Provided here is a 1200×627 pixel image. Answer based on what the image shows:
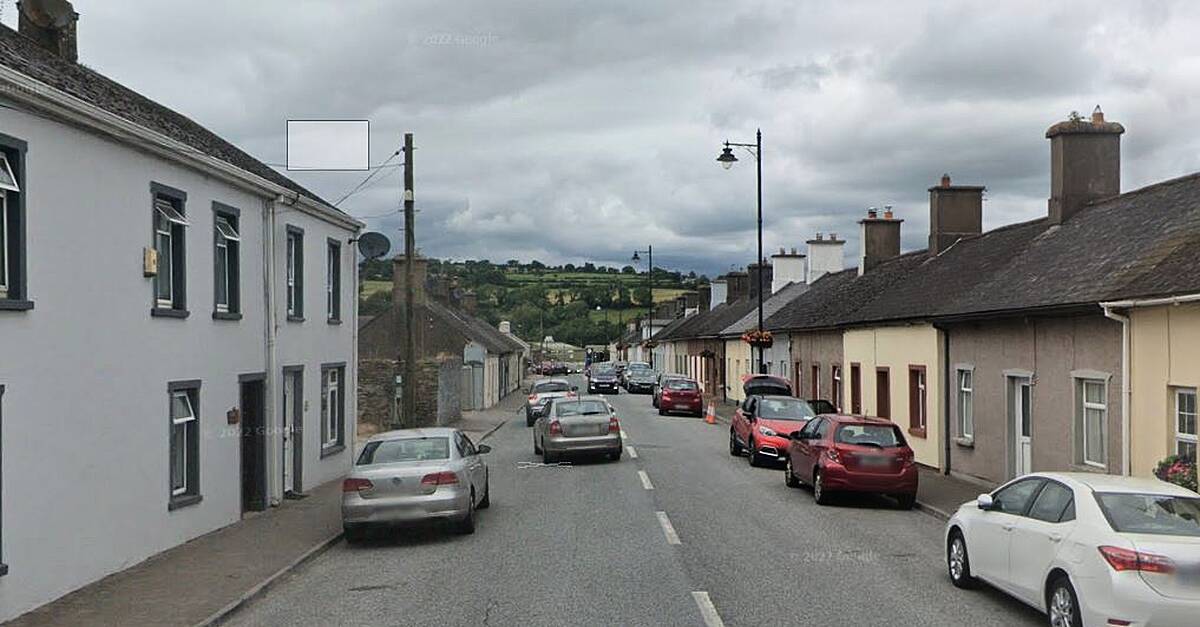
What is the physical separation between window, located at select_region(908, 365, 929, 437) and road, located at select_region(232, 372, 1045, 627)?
573 cm

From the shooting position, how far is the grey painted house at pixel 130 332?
34.9ft

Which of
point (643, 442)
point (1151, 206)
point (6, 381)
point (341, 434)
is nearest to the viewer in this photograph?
point (6, 381)

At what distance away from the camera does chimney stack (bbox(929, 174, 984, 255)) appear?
29469 millimetres

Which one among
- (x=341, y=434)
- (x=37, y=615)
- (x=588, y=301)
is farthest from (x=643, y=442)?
(x=588, y=301)

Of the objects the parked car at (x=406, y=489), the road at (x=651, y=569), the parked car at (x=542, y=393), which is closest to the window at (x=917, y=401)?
the road at (x=651, y=569)

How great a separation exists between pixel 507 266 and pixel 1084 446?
453 ft

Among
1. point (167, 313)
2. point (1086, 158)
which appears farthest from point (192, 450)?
point (1086, 158)

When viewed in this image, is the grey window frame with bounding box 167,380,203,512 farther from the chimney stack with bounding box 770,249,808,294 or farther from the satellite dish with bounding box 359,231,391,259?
the chimney stack with bounding box 770,249,808,294

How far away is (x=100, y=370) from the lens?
1234cm

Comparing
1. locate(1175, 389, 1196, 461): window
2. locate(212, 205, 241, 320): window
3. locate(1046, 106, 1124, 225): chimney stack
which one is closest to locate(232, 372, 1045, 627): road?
locate(1175, 389, 1196, 461): window

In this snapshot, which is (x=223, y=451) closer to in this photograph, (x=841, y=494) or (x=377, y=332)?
(x=841, y=494)

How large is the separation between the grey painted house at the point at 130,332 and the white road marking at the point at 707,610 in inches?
242

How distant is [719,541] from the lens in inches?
565

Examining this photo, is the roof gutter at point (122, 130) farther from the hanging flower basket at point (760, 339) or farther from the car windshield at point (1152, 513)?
the hanging flower basket at point (760, 339)
